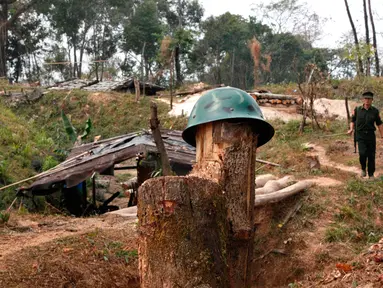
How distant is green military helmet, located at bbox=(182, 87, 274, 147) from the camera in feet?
14.0

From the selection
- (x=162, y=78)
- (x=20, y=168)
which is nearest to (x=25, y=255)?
(x=20, y=168)

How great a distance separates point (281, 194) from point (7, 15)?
27353mm

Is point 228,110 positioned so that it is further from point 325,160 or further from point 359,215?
point 325,160

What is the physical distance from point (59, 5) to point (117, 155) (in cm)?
2587

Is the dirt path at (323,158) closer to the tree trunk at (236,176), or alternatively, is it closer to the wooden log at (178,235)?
the tree trunk at (236,176)

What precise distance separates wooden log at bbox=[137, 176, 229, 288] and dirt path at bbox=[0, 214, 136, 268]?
2.59m

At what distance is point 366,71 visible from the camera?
22.7 metres

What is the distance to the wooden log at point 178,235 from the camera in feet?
11.6

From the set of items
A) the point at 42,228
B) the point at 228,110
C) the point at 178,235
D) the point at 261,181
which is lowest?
the point at 42,228

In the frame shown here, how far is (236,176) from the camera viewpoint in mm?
4273

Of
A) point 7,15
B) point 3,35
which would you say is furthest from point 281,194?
point 7,15

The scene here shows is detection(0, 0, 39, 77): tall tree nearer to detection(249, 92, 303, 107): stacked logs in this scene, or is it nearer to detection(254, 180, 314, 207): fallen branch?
detection(249, 92, 303, 107): stacked logs

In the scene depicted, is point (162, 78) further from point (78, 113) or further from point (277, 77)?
point (78, 113)

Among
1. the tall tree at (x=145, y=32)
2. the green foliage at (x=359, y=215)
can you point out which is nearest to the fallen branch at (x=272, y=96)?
the green foliage at (x=359, y=215)
